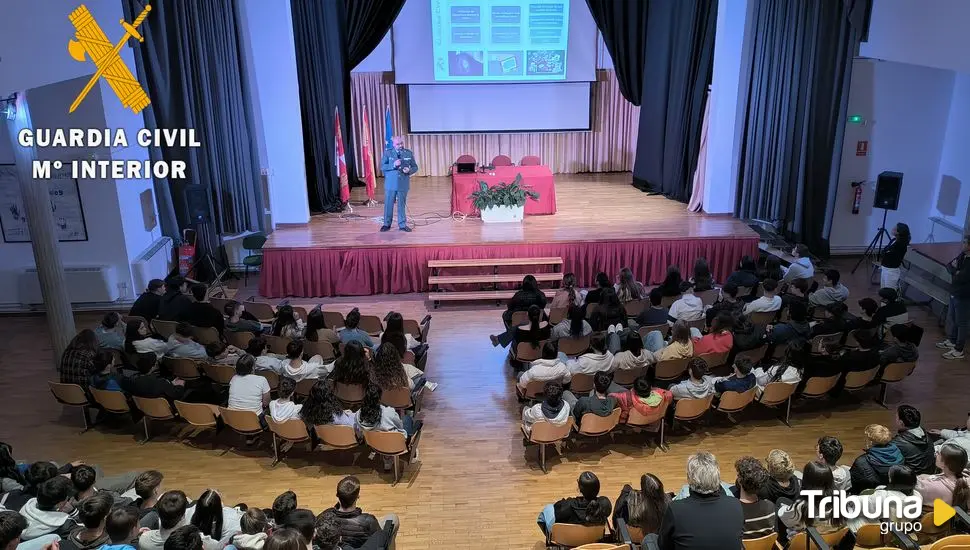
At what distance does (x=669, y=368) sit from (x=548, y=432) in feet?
5.32

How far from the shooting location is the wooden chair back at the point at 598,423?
6.55 meters

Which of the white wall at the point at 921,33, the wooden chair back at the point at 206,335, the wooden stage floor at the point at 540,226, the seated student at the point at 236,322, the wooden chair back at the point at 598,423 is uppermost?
the white wall at the point at 921,33

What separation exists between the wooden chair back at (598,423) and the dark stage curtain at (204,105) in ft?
22.3

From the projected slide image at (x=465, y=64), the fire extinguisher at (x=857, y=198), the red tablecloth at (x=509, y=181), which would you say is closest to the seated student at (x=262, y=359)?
the red tablecloth at (x=509, y=181)

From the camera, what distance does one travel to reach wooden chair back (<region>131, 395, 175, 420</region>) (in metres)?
6.84

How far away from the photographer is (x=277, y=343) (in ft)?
26.1

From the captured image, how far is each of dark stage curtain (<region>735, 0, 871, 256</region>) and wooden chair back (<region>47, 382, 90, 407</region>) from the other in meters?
9.66

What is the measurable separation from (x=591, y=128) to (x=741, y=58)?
3.95 metres

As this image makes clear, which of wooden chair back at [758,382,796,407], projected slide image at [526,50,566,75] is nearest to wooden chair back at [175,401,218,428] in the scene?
wooden chair back at [758,382,796,407]

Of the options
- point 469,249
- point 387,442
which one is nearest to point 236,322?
point 387,442

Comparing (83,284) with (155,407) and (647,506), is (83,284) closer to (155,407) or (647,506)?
(155,407)

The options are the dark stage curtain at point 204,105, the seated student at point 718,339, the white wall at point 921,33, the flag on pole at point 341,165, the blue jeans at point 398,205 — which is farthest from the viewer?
the flag on pole at point 341,165

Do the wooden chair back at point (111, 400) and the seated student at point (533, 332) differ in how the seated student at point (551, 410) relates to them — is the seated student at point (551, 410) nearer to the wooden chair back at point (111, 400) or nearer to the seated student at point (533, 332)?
the seated student at point (533, 332)

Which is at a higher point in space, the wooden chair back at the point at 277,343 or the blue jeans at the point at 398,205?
the blue jeans at the point at 398,205
